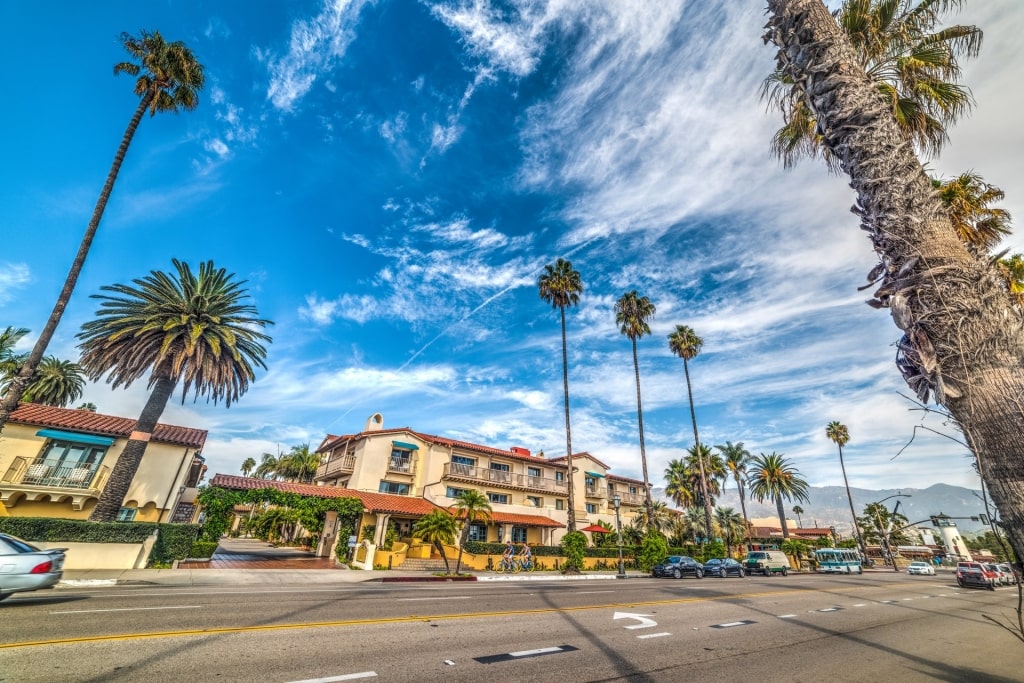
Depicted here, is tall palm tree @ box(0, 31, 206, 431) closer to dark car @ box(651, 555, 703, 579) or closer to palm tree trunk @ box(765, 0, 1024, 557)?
palm tree trunk @ box(765, 0, 1024, 557)

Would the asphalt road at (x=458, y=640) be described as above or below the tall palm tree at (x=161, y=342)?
below

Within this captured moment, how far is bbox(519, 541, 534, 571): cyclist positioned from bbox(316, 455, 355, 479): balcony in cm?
1434

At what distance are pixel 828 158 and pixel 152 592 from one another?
1879cm

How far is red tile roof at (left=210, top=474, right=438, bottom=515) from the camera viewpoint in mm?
23828

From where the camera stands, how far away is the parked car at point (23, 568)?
31.9ft

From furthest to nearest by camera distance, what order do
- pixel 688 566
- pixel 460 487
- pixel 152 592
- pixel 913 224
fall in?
pixel 460 487
pixel 688 566
pixel 152 592
pixel 913 224

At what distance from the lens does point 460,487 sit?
3475 cm

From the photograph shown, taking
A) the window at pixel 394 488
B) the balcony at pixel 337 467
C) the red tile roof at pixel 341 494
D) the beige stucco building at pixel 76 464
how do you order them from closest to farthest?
1. the beige stucco building at pixel 76 464
2. the red tile roof at pixel 341 494
3. the window at pixel 394 488
4. the balcony at pixel 337 467

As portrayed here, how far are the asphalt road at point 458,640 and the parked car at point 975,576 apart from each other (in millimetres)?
19983

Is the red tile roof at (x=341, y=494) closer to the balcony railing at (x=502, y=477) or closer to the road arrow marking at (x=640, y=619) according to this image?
the balcony railing at (x=502, y=477)

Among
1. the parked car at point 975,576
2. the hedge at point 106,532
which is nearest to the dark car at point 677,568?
the parked car at point 975,576

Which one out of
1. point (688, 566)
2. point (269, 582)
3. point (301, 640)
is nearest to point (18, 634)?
point (301, 640)

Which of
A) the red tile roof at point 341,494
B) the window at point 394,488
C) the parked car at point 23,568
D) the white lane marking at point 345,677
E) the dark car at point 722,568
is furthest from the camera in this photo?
the window at point 394,488

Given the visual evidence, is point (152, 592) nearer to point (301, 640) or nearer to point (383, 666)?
point (301, 640)
